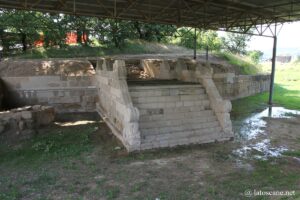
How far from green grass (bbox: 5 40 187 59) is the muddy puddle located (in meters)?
10.2

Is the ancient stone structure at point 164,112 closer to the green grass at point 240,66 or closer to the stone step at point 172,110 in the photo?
the stone step at point 172,110

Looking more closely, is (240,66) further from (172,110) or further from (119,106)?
(119,106)

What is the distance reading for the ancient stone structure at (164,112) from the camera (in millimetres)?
7156

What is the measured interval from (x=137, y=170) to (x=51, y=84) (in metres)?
7.18

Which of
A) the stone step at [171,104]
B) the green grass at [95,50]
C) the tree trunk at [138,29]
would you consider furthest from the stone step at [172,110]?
the tree trunk at [138,29]

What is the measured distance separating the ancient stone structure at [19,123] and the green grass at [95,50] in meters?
6.80

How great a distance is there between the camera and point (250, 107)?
13445 mm

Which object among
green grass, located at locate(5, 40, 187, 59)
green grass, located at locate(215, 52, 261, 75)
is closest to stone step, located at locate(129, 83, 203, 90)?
green grass, located at locate(5, 40, 187, 59)

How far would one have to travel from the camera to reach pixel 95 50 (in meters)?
17.8

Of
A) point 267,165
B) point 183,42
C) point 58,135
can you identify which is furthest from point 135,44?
point 267,165

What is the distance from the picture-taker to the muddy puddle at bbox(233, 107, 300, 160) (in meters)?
7.10

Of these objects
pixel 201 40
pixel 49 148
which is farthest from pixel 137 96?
pixel 201 40

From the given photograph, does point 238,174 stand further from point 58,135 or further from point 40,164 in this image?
point 58,135

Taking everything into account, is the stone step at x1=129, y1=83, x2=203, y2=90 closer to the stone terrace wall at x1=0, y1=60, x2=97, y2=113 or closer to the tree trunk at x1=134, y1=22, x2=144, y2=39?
the stone terrace wall at x1=0, y1=60, x2=97, y2=113
